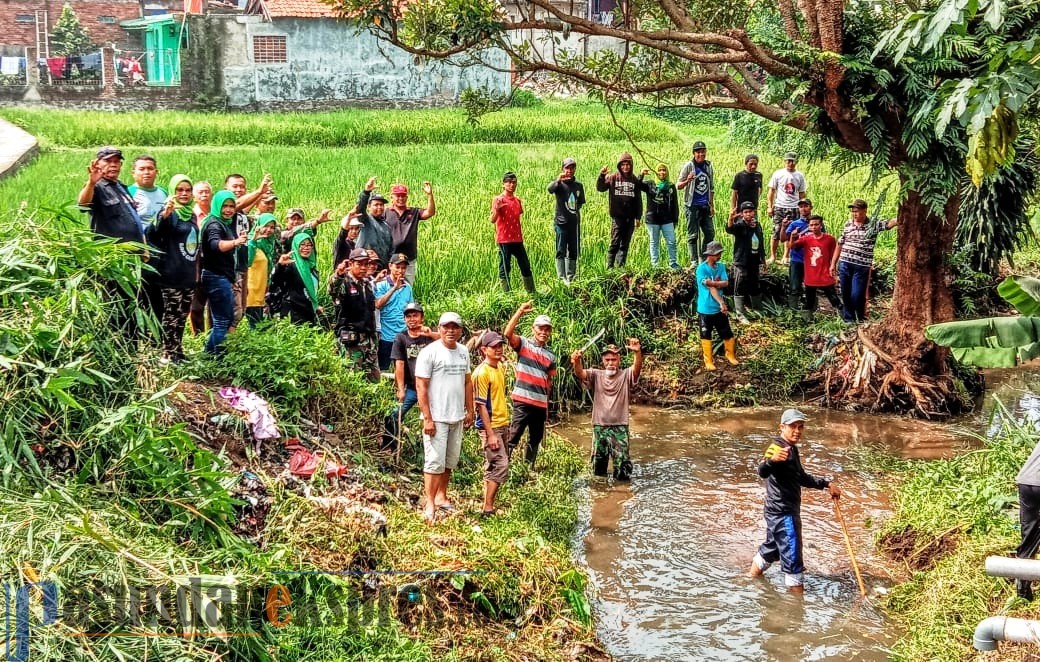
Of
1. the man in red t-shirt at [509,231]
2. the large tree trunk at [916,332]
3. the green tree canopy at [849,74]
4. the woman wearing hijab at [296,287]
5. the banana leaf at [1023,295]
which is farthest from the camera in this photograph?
the man in red t-shirt at [509,231]

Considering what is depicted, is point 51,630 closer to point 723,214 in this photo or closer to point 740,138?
point 723,214

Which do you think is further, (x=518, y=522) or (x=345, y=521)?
(x=518, y=522)

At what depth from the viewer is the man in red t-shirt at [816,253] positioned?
44.1 feet

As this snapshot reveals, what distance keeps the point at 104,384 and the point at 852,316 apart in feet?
30.0

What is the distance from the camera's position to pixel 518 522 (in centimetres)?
873

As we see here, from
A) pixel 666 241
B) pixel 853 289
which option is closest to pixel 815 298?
pixel 853 289

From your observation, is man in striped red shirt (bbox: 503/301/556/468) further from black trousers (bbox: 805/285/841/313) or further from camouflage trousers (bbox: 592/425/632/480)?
black trousers (bbox: 805/285/841/313)

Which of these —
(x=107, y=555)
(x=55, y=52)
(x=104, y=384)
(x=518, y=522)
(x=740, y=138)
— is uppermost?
(x=55, y=52)

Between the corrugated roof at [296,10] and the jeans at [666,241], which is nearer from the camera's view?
the jeans at [666,241]

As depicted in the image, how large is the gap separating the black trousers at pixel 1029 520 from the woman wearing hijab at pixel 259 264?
244 inches

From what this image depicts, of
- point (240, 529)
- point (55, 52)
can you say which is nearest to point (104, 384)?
point (240, 529)

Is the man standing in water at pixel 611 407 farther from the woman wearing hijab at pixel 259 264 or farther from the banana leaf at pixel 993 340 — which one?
the banana leaf at pixel 993 340

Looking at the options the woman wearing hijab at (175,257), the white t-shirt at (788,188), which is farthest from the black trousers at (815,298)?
the woman wearing hijab at (175,257)

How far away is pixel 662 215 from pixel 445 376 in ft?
19.6
